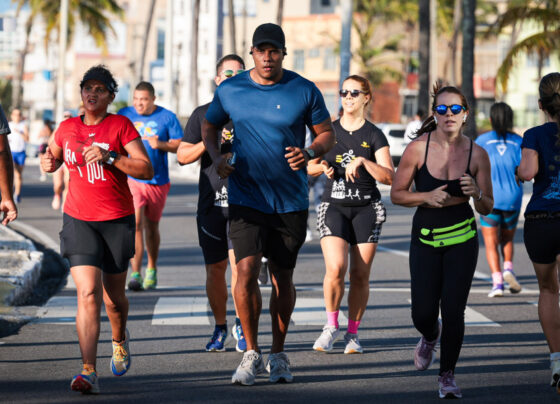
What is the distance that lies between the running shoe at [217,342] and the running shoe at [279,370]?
1268 millimetres

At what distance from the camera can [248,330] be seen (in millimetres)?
7621

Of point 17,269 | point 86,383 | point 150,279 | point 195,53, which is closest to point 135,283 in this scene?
point 150,279

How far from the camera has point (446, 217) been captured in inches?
283

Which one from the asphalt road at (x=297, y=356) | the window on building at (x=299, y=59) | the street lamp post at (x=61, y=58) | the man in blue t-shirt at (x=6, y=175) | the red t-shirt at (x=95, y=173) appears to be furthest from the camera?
the window on building at (x=299, y=59)

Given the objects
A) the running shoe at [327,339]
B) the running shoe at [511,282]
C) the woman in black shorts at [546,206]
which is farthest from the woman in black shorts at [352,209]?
the running shoe at [511,282]

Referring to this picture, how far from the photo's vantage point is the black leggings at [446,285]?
7.17 meters

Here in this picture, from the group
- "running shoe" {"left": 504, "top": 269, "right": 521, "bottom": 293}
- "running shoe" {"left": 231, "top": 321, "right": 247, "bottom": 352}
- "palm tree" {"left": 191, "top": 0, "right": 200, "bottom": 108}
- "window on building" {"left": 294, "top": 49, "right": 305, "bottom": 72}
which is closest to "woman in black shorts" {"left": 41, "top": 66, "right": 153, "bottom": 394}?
"running shoe" {"left": 231, "top": 321, "right": 247, "bottom": 352}

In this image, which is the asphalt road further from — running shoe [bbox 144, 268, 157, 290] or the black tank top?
the black tank top

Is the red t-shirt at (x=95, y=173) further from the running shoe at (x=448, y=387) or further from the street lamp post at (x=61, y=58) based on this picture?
the street lamp post at (x=61, y=58)

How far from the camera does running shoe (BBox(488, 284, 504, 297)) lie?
41.5ft

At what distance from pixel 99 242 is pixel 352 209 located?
2.37 metres

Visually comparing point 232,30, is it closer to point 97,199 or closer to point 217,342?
point 217,342

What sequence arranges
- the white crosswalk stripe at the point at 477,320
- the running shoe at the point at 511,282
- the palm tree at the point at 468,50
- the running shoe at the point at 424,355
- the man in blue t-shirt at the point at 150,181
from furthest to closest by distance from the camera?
the palm tree at the point at 468,50
the running shoe at the point at 511,282
the man in blue t-shirt at the point at 150,181
the white crosswalk stripe at the point at 477,320
the running shoe at the point at 424,355

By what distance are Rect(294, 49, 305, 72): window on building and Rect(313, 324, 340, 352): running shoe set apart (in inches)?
2989
